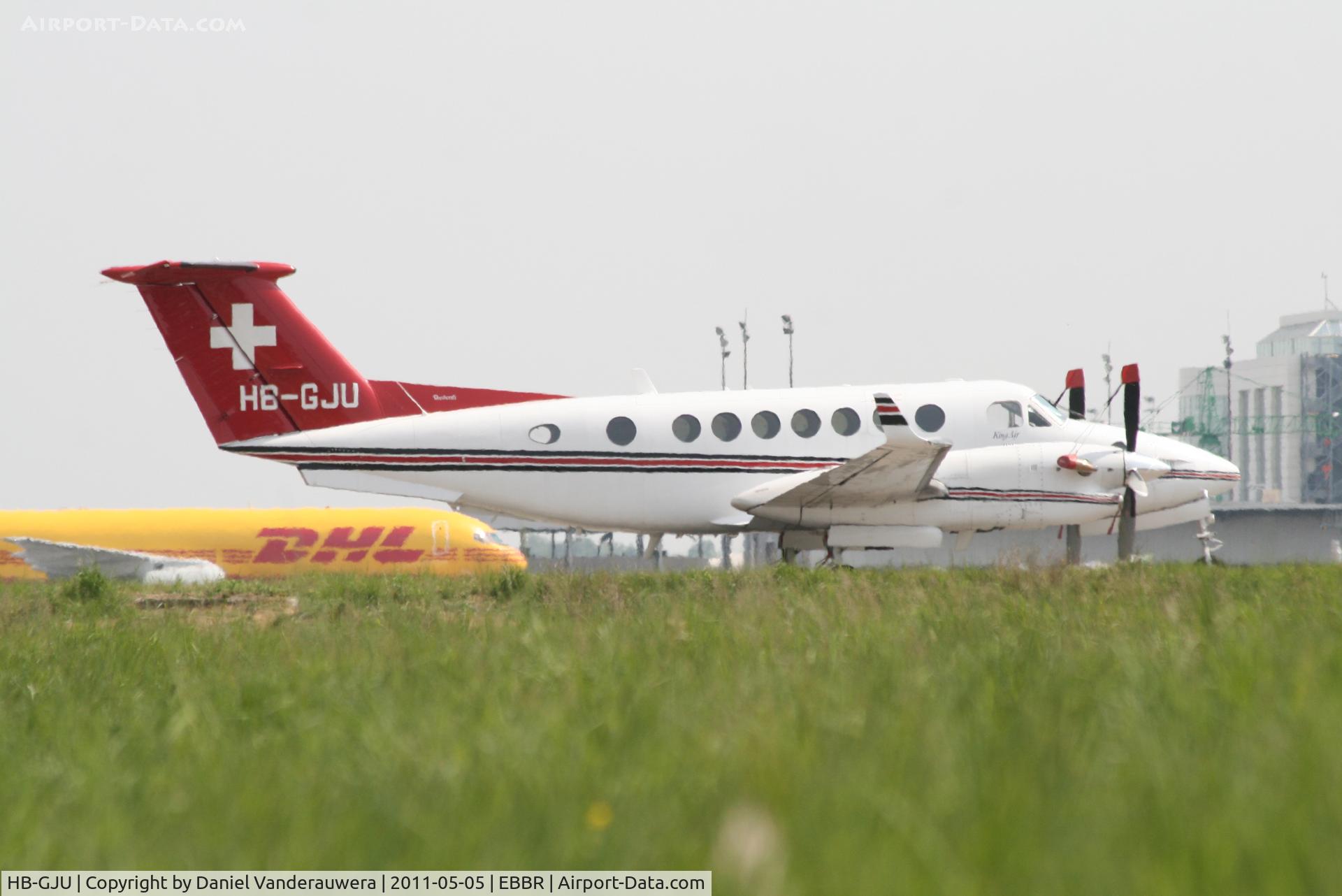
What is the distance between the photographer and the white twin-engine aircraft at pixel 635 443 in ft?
73.5

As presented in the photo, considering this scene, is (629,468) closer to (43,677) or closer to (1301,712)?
(43,677)

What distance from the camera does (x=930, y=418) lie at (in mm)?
23094

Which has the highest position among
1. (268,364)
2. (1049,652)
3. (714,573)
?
(268,364)

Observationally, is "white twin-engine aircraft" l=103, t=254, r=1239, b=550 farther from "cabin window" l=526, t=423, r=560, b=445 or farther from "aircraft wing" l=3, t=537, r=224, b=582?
"aircraft wing" l=3, t=537, r=224, b=582

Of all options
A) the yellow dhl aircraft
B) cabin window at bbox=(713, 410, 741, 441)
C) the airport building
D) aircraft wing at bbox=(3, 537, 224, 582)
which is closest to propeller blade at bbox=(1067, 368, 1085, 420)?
cabin window at bbox=(713, 410, 741, 441)

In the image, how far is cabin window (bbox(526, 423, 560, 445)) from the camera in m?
22.5

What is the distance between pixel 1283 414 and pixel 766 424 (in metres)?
106

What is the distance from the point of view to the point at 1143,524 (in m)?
24.1

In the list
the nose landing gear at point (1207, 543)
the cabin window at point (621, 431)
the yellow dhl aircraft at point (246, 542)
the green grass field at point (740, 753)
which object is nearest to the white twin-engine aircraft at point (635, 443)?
the cabin window at point (621, 431)

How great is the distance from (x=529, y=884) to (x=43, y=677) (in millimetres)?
5982

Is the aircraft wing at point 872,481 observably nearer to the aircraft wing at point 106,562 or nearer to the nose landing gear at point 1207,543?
the nose landing gear at point 1207,543

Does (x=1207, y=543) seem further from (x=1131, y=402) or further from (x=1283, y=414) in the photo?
(x=1283, y=414)

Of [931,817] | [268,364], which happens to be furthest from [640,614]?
[268,364]

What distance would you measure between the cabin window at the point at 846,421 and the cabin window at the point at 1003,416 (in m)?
2.35
